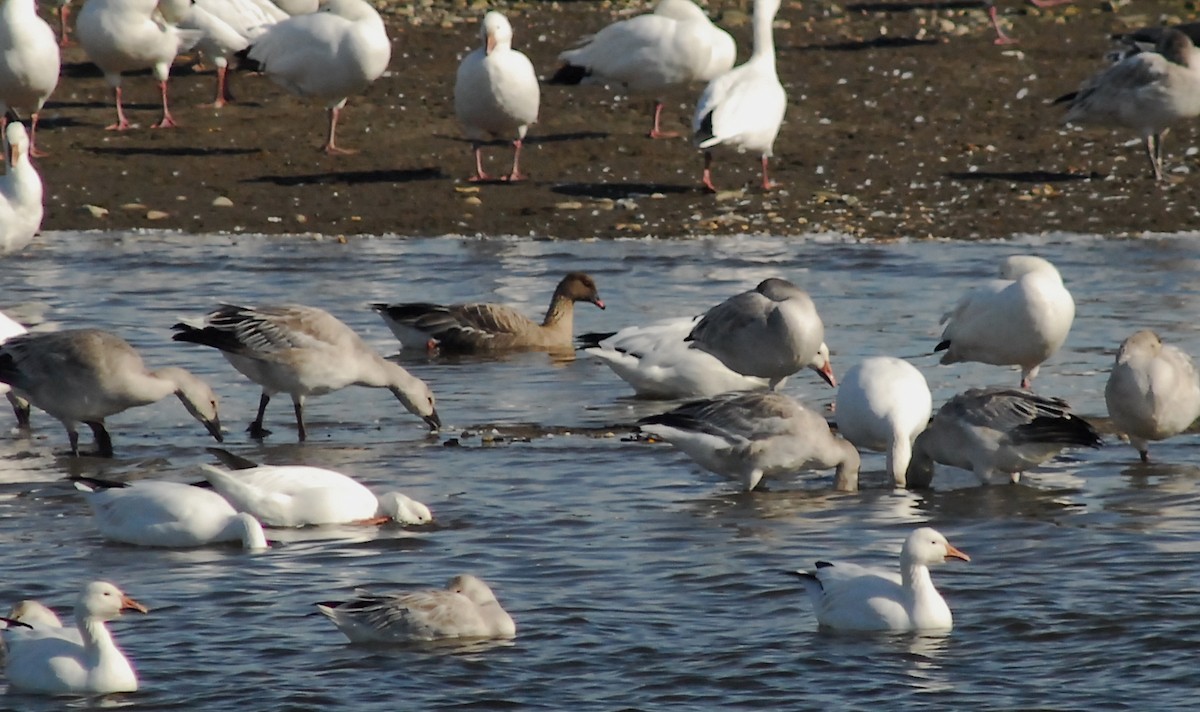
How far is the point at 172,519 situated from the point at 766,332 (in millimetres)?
3724

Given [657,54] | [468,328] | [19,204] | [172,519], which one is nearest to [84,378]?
[172,519]

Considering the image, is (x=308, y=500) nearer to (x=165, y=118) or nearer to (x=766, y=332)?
(x=766, y=332)

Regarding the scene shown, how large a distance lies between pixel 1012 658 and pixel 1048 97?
15.3 metres

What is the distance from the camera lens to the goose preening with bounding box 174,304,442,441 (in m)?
10.8

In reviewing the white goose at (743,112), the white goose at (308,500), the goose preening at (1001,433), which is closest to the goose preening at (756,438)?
the goose preening at (1001,433)

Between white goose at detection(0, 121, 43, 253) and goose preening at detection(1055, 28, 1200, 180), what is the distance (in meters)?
9.29

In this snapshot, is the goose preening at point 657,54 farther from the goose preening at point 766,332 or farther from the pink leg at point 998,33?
the goose preening at point 766,332

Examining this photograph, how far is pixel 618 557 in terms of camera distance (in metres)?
8.55

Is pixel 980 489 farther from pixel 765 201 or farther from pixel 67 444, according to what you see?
pixel 765 201

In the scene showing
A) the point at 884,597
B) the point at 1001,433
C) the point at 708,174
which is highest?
the point at 708,174

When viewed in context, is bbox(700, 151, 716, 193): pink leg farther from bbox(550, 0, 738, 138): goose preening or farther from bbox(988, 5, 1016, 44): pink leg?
bbox(988, 5, 1016, 44): pink leg

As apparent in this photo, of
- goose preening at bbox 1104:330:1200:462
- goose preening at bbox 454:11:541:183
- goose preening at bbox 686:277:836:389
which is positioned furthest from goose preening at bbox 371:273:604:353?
goose preening at bbox 454:11:541:183

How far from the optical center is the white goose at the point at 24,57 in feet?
61.5

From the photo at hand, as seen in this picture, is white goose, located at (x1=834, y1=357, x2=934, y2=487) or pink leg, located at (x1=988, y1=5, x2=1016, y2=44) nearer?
white goose, located at (x1=834, y1=357, x2=934, y2=487)
